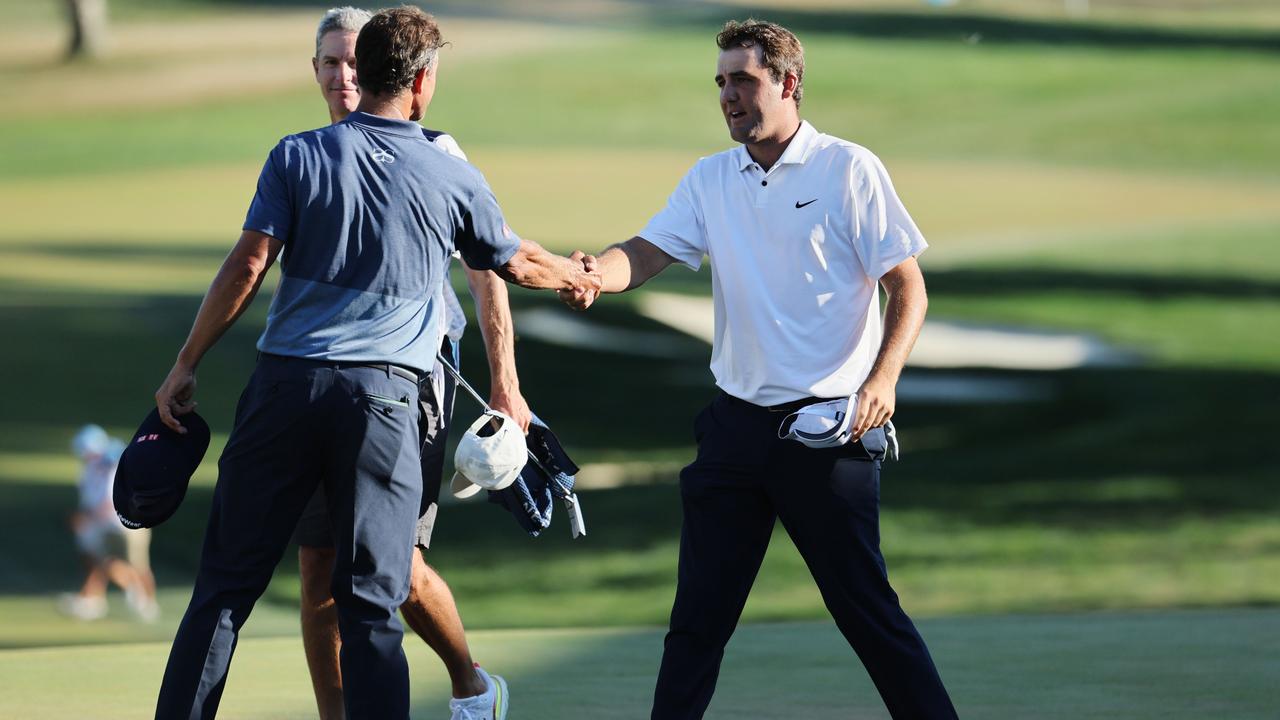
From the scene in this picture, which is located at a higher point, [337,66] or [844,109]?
[337,66]

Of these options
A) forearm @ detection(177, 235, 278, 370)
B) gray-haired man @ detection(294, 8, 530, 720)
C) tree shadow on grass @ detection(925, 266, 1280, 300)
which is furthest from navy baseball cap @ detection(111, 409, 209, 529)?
tree shadow on grass @ detection(925, 266, 1280, 300)

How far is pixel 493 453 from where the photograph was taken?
4.59m

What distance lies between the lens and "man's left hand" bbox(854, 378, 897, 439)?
14.2 ft

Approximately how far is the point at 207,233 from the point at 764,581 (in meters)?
19.4

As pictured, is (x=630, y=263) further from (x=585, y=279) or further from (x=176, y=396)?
(x=176, y=396)

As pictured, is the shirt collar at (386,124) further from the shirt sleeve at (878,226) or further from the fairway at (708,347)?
the fairway at (708,347)

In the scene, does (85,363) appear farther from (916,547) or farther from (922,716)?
(922,716)

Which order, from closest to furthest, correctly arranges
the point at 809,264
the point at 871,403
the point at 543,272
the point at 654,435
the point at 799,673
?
the point at 871,403 → the point at 809,264 → the point at 543,272 → the point at 799,673 → the point at 654,435

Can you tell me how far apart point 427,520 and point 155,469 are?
0.83m

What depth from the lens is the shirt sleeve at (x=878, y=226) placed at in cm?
441

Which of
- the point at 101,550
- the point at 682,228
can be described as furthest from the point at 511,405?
the point at 101,550

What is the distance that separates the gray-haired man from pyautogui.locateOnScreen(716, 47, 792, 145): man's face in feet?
2.59

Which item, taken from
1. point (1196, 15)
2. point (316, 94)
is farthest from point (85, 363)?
point (1196, 15)

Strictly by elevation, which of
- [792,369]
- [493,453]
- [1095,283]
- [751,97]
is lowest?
[1095,283]
